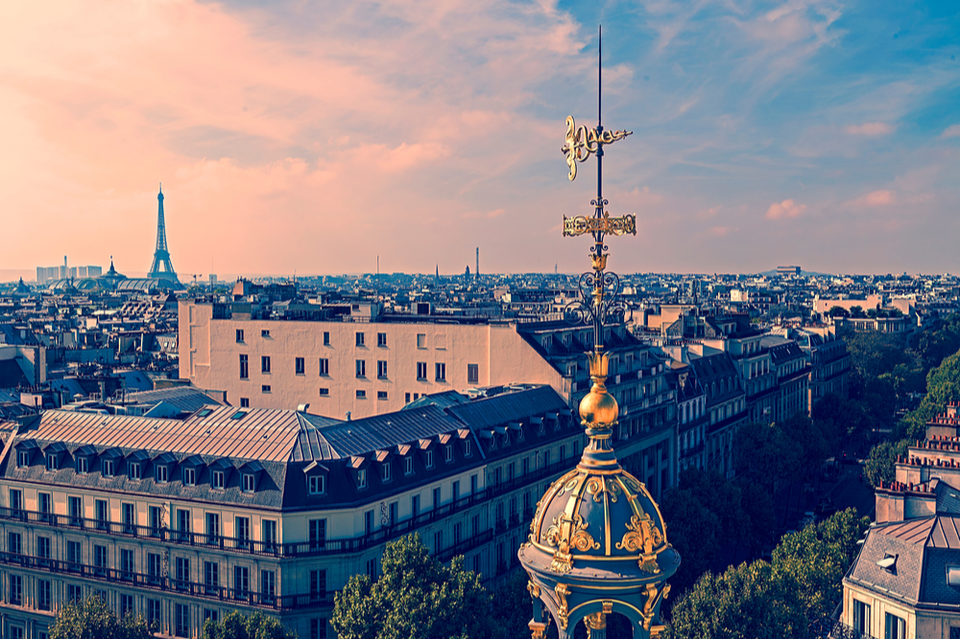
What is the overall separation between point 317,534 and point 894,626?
32.5 meters

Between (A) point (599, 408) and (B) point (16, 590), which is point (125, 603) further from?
(A) point (599, 408)

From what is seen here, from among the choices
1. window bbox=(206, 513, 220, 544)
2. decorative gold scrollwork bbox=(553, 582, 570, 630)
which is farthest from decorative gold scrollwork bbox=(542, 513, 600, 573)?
window bbox=(206, 513, 220, 544)

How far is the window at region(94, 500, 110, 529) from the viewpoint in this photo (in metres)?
61.2

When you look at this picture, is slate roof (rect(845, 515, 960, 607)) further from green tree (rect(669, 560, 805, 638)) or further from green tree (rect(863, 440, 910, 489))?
green tree (rect(863, 440, 910, 489))

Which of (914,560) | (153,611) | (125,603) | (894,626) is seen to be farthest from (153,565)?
(914,560)

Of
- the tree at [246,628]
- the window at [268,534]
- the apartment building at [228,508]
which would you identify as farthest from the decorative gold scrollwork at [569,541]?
the window at [268,534]

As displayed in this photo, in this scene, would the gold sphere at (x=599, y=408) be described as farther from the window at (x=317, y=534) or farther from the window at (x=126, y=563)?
the window at (x=126, y=563)

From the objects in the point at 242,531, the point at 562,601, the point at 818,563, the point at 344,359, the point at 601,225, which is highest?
the point at 601,225

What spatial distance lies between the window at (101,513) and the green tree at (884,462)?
6821 cm

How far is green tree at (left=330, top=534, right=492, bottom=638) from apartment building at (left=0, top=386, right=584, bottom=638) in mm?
8369

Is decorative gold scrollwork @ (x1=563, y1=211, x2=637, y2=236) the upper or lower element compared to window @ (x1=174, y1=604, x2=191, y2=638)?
upper

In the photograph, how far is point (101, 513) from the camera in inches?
2420

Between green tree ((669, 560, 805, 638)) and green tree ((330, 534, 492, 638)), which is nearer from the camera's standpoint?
green tree ((330, 534, 492, 638))

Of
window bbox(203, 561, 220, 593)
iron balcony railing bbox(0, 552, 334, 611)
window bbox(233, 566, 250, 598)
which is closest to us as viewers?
iron balcony railing bbox(0, 552, 334, 611)
